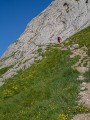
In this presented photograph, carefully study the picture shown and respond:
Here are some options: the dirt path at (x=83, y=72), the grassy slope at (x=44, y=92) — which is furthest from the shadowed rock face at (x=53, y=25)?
the grassy slope at (x=44, y=92)

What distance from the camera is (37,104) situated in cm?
2934

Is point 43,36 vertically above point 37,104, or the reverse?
point 43,36

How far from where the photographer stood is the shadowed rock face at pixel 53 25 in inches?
3081

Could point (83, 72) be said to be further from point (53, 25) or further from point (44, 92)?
point (53, 25)

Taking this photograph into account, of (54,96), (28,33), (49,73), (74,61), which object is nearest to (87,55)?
(74,61)

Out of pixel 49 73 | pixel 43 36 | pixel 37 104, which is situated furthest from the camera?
pixel 43 36

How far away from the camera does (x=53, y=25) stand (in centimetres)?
8806

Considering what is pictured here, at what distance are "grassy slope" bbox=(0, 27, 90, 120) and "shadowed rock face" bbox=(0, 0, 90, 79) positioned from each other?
3106cm

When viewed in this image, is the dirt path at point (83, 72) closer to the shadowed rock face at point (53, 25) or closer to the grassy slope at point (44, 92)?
the grassy slope at point (44, 92)

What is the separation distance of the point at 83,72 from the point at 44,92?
5516 mm

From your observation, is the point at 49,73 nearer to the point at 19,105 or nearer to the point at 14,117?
the point at 19,105

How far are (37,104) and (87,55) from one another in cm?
1484

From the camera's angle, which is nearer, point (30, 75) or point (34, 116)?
point (34, 116)

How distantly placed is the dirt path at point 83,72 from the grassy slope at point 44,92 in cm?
57
